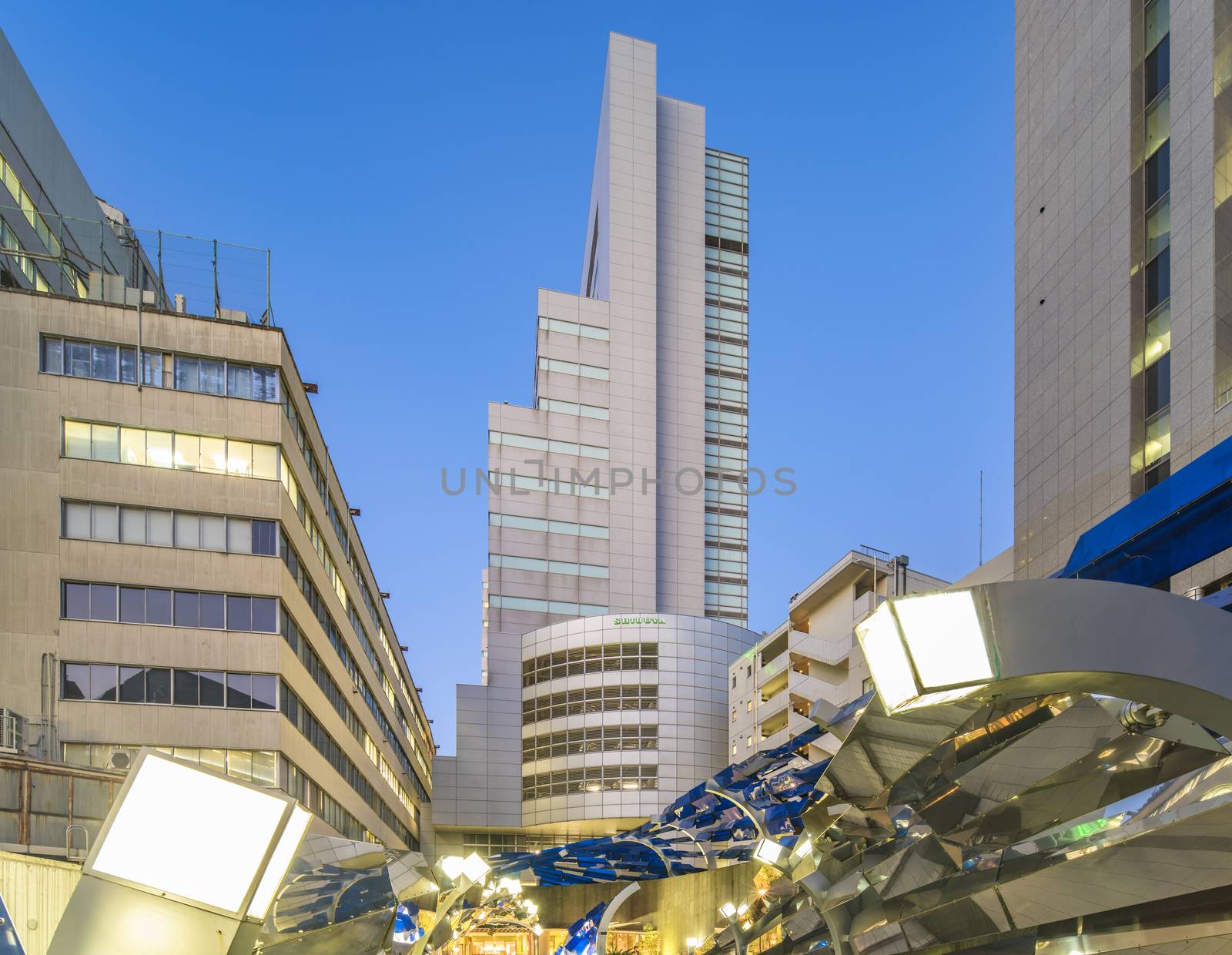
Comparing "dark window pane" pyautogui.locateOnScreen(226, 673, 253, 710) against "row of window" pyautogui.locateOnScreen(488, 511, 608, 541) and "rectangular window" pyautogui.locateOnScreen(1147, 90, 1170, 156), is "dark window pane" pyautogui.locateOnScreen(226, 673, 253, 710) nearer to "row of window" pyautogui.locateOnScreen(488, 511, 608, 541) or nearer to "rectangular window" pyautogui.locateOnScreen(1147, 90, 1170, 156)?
"rectangular window" pyautogui.locateOnScreen(1147, 90, 1170, 156)

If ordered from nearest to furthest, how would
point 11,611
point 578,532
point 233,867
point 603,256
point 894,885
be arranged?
1. point 233,867
2. point 894,885
3. point 11,611
4. point 578,532
5. point 603,256

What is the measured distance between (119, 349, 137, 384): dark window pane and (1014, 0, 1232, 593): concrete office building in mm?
31341

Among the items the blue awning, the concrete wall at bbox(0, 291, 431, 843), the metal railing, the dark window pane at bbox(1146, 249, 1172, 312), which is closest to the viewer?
the blue awning

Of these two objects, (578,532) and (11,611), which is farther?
(578,532)

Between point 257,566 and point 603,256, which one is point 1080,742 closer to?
point 257,566

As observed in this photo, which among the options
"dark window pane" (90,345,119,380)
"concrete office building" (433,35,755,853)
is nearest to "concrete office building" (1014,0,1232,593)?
"dark window pane" (90,345,119,380)

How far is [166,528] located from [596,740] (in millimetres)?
49463

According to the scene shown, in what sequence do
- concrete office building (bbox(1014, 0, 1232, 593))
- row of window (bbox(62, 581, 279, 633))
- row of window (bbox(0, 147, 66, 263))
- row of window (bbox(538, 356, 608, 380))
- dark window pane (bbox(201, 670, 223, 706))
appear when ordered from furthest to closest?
row of window (bbox(538, 356, 608, 380))
row of window (bbox(0, 147, 66, 263))
dark window pane (bbox(201, 670, 223, 706))
row of window (bbox(62, 581, 279, 633))
concrete office building (bbox(1014, 0, 1232, 593))

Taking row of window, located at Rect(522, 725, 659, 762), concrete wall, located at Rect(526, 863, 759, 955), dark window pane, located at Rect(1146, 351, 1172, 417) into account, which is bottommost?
concrete wall, located at Rect(526, 863, 759, 955)

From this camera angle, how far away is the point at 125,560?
34.7 m

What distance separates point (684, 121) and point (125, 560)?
94.5 m

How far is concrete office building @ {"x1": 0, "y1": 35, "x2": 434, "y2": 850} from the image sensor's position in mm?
33625

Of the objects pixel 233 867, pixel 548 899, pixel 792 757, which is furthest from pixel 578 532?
pixel 233 867

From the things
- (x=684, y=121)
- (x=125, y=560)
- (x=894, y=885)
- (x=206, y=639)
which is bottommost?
(x=894, y=885)
